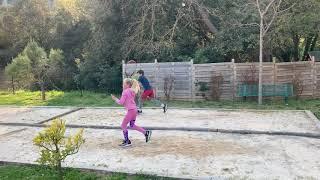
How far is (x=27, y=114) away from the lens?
14953mm

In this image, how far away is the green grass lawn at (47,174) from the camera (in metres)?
6.93

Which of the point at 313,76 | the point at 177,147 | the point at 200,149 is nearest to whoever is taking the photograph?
the point at 200,149

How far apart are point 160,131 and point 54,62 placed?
17.0 meters

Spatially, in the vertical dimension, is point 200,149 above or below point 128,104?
below

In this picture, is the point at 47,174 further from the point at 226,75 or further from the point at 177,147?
→ the point at 226,75

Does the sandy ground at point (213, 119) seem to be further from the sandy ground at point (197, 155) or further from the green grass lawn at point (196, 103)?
the green grass lawn at point (196, 103)

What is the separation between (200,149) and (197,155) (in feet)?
1.77

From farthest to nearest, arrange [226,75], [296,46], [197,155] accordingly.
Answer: [296,46] → [226,75] → [197,155]

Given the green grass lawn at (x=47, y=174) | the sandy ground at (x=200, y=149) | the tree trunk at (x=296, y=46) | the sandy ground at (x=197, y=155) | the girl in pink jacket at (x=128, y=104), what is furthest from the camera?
the tree trunk at (x=296, y=46)

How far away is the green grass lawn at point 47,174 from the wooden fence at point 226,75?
36.1 feet

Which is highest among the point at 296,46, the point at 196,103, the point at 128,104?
the point at 296,46

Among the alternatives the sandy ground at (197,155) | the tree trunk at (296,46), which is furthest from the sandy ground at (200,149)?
the tree trunk at (296,46)

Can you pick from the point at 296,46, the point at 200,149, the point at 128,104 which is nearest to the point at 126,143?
the point at 128,104

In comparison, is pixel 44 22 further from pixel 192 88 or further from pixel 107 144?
pixel 107 144
